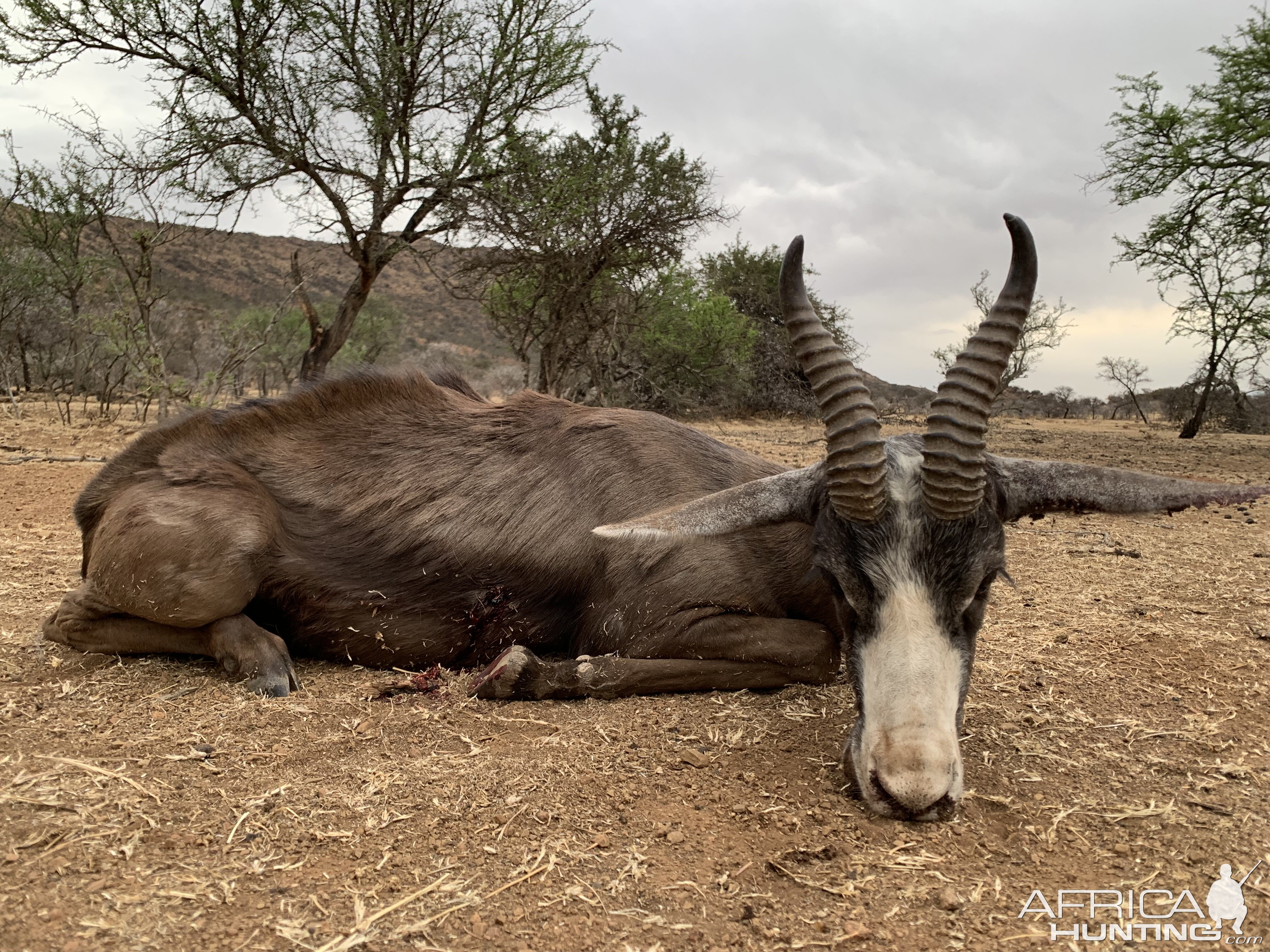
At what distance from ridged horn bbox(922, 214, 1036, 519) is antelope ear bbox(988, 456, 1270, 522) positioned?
30 centimetres

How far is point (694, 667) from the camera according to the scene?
13.1 feet

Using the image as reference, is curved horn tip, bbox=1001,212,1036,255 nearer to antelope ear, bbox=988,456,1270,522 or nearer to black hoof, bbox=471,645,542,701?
antelope ear, bbox=988,456,1270,522

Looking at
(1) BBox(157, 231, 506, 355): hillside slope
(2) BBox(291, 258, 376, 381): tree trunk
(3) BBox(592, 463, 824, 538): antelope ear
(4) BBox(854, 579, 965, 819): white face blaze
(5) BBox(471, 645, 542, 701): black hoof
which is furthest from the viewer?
(1) BBox(157, 231, 506, 355): hillside slope

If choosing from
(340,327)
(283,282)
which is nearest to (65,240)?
(340,327)

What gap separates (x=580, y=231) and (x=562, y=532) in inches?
501

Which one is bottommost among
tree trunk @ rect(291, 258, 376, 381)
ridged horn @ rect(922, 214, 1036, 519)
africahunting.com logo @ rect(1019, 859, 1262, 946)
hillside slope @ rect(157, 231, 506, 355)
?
africahunting.com logo @ rect(1019, 859, 1262, 946)

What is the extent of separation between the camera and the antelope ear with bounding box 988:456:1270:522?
3209 millimetres

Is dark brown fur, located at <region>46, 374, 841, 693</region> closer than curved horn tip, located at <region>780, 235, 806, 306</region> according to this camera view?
No

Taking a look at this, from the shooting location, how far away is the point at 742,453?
498 centimetres

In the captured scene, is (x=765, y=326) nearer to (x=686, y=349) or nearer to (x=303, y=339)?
(x=686, y=349)

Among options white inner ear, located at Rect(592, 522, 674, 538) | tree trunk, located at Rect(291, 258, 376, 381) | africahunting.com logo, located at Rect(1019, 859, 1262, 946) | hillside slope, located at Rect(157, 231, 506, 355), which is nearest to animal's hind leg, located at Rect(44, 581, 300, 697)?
white inner ear, located at Rect(592, 522, 674, 538)

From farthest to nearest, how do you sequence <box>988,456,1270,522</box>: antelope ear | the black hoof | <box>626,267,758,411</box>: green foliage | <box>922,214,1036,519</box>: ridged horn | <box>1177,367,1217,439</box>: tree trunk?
<box>626,267,758,411</box>: green foliage → <box>1177,367,1217,439</box>: tree trunk → the black hoof → <box>988,456,1270,522</box>: antelope ear → <box>922,214,1036,519</box>: ridged horn

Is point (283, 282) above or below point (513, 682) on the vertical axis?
above

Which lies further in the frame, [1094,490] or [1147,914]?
[1094,490]
